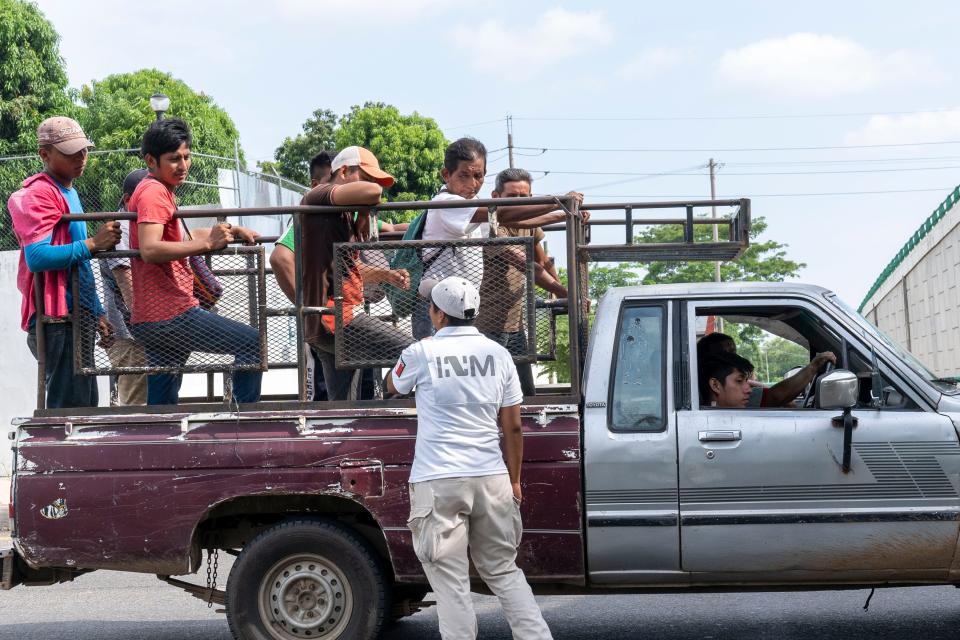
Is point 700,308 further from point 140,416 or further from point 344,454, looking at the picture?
point 140,416

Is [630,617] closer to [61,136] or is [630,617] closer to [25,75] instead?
[61,136]

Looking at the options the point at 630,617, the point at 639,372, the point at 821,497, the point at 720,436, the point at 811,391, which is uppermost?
the point at 639,372

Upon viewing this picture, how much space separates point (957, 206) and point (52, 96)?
25.1m

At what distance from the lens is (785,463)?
4852mm

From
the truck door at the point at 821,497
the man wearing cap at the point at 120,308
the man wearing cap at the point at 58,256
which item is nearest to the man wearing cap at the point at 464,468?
the truck door at the point at 821,497

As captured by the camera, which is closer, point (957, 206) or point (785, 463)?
point (785, 463)

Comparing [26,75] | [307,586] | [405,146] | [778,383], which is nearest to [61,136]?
[307,586]

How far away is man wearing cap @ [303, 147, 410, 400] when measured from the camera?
210 inches

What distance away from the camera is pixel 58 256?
5.27 meters

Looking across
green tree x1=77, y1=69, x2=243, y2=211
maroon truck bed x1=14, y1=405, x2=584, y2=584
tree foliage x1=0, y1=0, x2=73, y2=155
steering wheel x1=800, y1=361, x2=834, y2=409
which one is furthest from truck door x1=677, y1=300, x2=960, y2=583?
tree foliage x1=0, y1=0, x2=73, y2=155

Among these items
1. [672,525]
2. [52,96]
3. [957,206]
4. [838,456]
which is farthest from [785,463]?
[52,96]

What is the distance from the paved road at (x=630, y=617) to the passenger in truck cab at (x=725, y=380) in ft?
4.34

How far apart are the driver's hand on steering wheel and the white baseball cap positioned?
5.64ft

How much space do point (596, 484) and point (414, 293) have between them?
1.29 metres
